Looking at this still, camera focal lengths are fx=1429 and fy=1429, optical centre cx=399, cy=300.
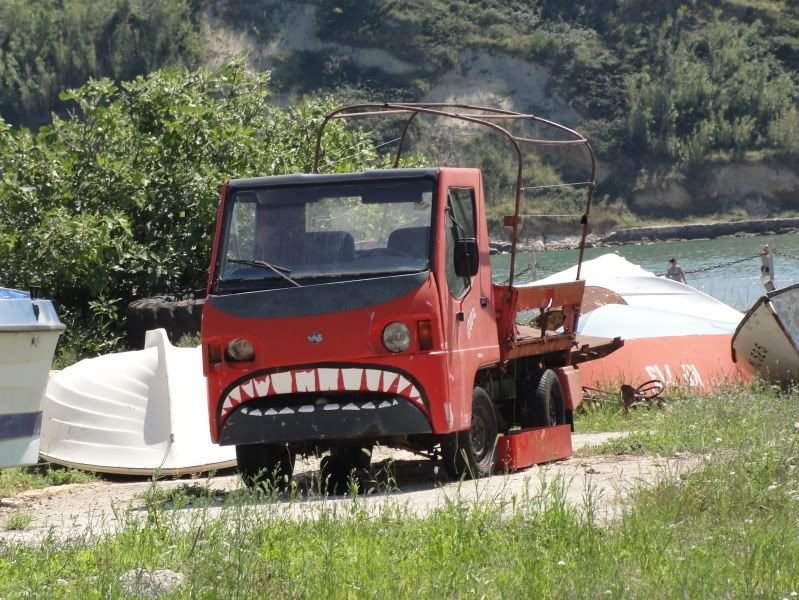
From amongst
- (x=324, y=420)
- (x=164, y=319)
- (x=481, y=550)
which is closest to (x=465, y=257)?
(x=324, y=420)

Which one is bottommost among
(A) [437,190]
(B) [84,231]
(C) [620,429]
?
(C) [620,429]

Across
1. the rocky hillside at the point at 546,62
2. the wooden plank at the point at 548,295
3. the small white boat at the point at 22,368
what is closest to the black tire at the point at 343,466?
the wooden plank at the point at 548,295

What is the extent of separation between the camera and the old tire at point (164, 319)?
1747cm

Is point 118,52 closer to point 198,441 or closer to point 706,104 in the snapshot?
point 706,104

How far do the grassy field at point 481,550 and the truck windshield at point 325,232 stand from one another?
2051 mm

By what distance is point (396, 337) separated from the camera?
32.8 ft

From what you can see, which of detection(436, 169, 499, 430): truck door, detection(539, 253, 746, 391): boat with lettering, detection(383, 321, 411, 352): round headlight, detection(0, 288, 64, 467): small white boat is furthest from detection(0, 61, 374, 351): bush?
detection(383, 321, 411, 352): round headlight

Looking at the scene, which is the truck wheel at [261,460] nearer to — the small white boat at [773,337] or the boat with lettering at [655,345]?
the boat with lettering at [655,345]

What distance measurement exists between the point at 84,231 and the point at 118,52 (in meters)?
120

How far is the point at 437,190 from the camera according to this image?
10328mm

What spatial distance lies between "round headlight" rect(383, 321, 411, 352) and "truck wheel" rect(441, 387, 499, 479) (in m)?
0.86

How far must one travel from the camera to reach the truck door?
399 inches

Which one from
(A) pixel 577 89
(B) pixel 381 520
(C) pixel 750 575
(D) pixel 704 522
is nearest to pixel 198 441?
(B) pixel 381 520

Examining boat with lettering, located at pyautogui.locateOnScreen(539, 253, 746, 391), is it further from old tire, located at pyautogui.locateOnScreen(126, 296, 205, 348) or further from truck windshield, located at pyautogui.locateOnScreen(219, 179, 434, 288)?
truck windshield, located at pyautogui.locateOnScreen(219, 179, 434, 288)
